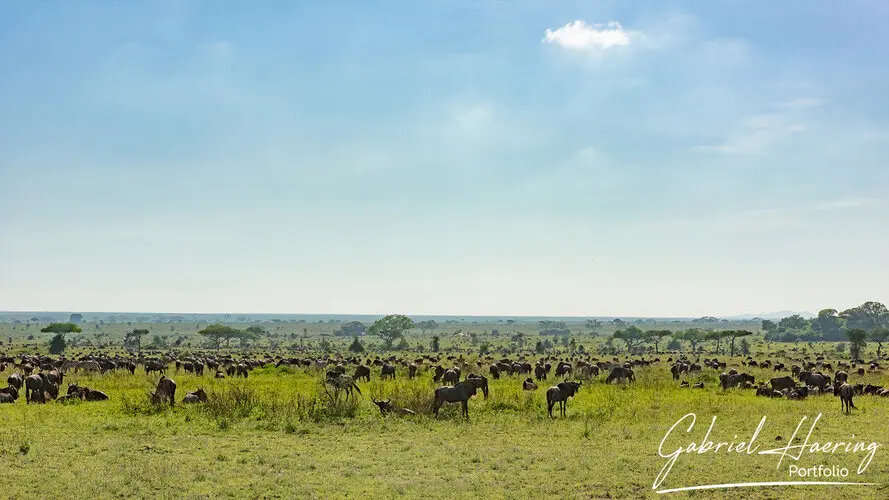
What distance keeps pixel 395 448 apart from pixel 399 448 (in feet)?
0.46

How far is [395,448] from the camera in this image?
1780cm

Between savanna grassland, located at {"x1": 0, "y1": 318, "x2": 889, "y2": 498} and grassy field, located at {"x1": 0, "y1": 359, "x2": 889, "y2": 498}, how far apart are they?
6 centimetres

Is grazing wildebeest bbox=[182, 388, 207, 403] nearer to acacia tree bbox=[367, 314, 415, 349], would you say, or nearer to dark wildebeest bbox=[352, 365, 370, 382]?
dark wildebeest bbox=[352, 365, 370, 382]

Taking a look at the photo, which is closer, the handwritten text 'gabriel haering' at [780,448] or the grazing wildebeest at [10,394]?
the handwritten text 'gabriel haering' at [780,448]

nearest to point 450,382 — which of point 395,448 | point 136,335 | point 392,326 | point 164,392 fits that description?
point 164,392

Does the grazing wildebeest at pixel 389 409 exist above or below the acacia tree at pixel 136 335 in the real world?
above

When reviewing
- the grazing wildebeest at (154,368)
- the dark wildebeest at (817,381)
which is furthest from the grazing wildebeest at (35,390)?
the dark wildebeest at (817,381)

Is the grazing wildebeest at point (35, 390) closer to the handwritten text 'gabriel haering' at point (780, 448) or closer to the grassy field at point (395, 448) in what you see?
the grassy field at point (395, 448)

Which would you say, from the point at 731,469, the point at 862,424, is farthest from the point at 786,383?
the point at 731,469

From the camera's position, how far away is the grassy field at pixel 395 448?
13.7 meters

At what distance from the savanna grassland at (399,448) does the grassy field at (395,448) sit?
0.19 feet

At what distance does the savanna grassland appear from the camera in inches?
538

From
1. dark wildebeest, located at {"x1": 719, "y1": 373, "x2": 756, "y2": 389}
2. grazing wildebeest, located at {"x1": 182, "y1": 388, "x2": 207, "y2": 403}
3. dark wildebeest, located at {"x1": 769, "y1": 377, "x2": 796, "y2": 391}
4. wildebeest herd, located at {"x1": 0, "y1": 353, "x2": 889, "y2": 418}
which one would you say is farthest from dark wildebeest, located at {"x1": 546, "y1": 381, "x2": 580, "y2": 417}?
dark wildebeest, located at {"x1": 769, "y1": 377, "x2": 796, "y2": 391}

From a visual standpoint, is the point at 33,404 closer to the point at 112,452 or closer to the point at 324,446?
the point at 112,452
